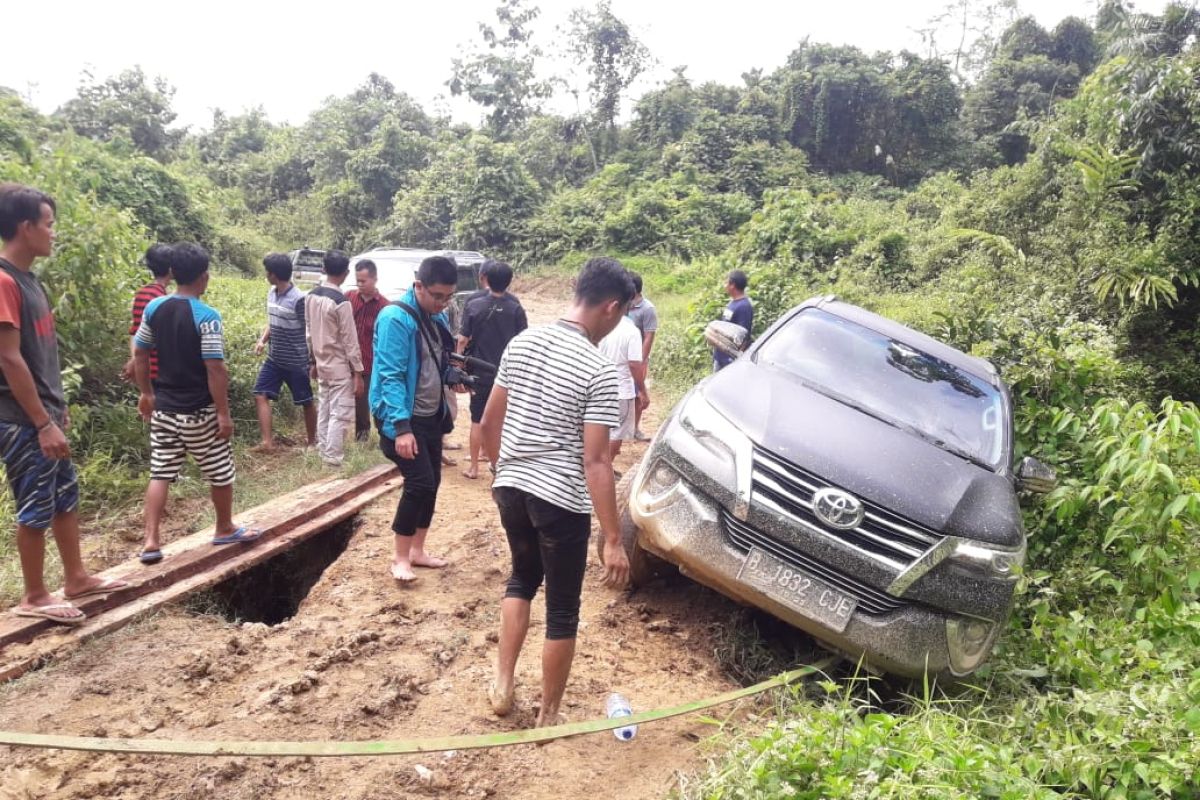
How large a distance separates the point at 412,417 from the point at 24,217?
1.81 metres

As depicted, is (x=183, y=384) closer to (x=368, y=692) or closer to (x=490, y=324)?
(x=368, y=692)

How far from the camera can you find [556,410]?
266cm

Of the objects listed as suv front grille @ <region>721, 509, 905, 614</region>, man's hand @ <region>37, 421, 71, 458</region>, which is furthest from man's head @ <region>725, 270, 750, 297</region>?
man's hand @ <region>37, 421, 71, 458</region>

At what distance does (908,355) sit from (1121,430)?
116 cm

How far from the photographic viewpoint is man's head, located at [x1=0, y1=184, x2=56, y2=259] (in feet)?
9.67

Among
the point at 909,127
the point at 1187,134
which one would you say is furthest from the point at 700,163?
the point at 1187,134

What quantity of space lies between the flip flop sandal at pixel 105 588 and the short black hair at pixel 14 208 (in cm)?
159

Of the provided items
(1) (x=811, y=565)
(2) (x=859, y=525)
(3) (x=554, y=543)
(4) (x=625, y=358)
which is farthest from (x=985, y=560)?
(4) (x=625, y=358)

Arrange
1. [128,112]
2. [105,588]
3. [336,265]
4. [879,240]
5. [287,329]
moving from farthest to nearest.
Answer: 1. [128,112]
2. [879,240]
3. [287,329]
4. [336,265]
5. [105,588]

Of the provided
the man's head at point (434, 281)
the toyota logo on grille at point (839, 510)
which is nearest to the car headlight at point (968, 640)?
the toyota logo on grille at point (839, 510)

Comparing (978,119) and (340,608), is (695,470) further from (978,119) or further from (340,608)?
(978,119)

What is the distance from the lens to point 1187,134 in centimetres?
915

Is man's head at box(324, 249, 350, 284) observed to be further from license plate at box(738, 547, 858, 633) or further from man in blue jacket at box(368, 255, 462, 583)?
license plate at box(738, 547, 858, 633)

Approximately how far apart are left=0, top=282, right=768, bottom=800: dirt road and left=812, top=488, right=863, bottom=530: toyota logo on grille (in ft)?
2.98
